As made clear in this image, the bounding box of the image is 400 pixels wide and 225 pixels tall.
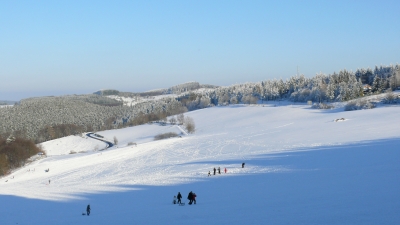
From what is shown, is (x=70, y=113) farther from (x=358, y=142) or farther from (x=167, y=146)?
(x=358, y=142)

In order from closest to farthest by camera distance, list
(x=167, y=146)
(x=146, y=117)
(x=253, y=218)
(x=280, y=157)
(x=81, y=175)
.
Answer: (x=253, y=218) → (x=280, y=157) → (x=81, y=175) → (x=167, y=146) → (x=146, y=117)

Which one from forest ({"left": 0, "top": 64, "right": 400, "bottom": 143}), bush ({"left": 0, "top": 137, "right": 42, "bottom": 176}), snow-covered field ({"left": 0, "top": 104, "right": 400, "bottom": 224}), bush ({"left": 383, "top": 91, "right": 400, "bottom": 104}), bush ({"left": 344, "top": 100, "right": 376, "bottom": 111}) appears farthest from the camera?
forest ({"left": 0, "top": 64, "right": 400, "bottom": 143})

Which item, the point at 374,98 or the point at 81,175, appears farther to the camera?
the point at 374,98

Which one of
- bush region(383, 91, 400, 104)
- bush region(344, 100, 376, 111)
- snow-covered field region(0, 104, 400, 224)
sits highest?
bush region(383, 91, 400, 104)

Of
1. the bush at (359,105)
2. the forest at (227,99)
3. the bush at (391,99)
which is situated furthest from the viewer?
the forest at (227,99)

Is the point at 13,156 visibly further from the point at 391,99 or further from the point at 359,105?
the point at 391,99

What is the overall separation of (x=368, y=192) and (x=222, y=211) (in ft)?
22.1

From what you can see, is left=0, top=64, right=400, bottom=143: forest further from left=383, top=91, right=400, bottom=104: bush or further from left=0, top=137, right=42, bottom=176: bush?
left=0, top=137, right=42, bottom=176: bush

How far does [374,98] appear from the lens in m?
86.3

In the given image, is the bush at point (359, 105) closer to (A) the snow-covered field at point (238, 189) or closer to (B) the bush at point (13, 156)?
(A) the snow-covered field at point (238, 189)

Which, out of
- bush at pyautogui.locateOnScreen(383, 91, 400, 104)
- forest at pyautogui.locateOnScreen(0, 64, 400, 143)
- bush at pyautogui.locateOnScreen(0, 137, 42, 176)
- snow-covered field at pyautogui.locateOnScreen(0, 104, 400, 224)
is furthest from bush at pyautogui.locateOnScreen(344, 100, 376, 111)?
bush at pyautogui.locateOnScreen(0, 137, 42, 176)

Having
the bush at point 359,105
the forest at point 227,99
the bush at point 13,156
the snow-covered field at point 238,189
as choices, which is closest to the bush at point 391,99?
the bush at point 359,105

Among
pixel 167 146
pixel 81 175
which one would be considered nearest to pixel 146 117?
pixel 167 146

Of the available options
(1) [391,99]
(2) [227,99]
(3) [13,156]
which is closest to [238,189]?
(3) [13,156]
